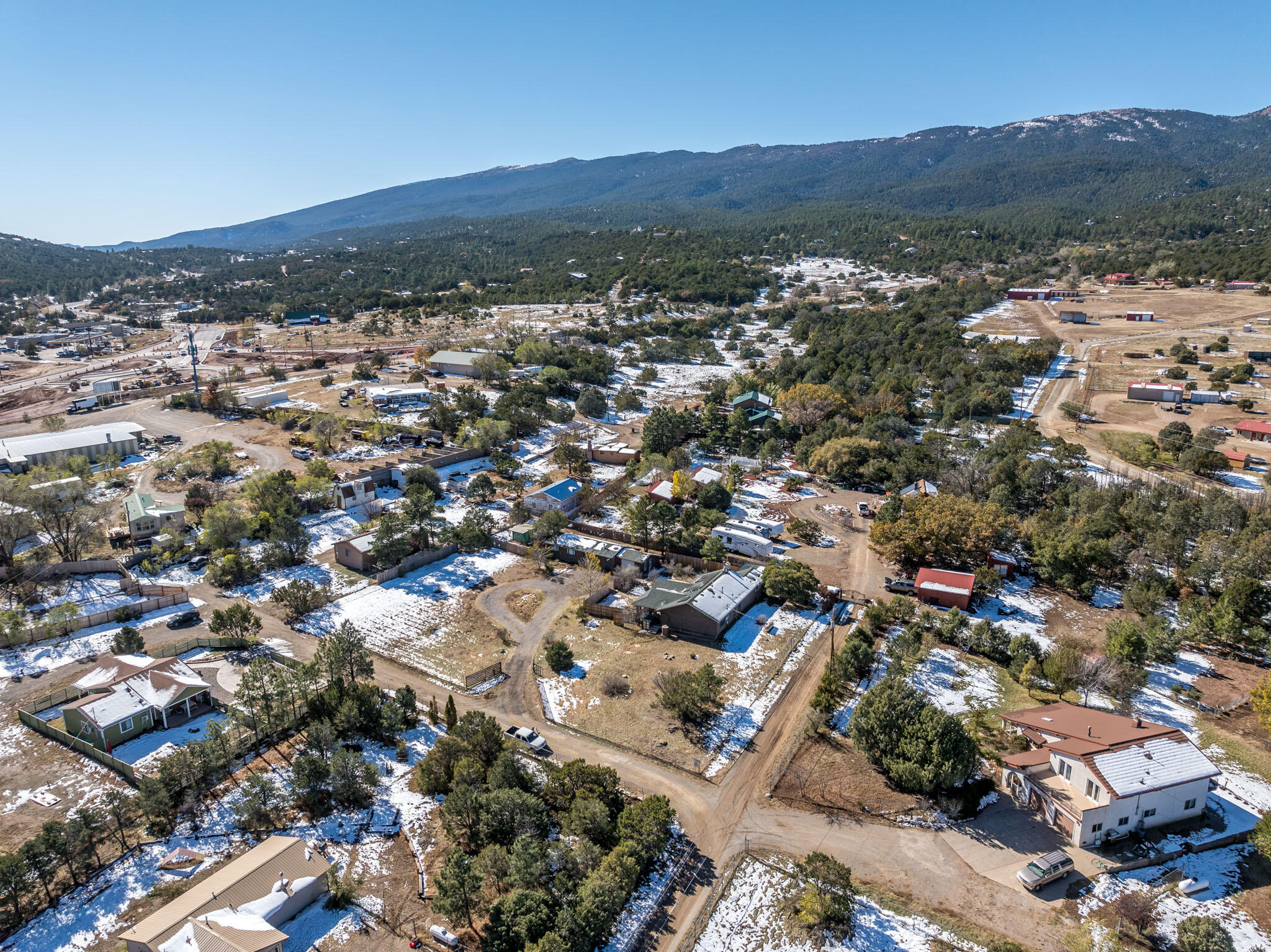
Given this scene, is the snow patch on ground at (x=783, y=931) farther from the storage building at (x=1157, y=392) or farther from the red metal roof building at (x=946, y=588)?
the storage building at (x=1157, y=392)

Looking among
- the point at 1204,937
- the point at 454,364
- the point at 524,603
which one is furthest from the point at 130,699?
the point at 454,364

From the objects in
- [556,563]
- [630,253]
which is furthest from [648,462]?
[630,253]

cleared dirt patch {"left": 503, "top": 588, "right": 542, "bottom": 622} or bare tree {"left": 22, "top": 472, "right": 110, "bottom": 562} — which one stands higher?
bare tree {"left": 22, "top": 472, "right": 110, "bottom": 562}

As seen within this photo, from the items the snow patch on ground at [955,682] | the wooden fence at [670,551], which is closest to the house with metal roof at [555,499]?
the wooden fence at [670,551]

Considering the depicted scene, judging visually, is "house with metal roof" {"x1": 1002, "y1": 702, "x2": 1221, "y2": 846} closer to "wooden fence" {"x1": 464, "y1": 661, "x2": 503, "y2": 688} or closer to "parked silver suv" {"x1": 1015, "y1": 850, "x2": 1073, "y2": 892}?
"parked silver suv" {"x1": 1015, "y1": 850, "x2": 1073, "y2": 892}

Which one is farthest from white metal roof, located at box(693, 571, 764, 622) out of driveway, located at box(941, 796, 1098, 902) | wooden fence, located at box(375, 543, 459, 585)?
wooden fence, located at box(375, 543, 459, 585)
